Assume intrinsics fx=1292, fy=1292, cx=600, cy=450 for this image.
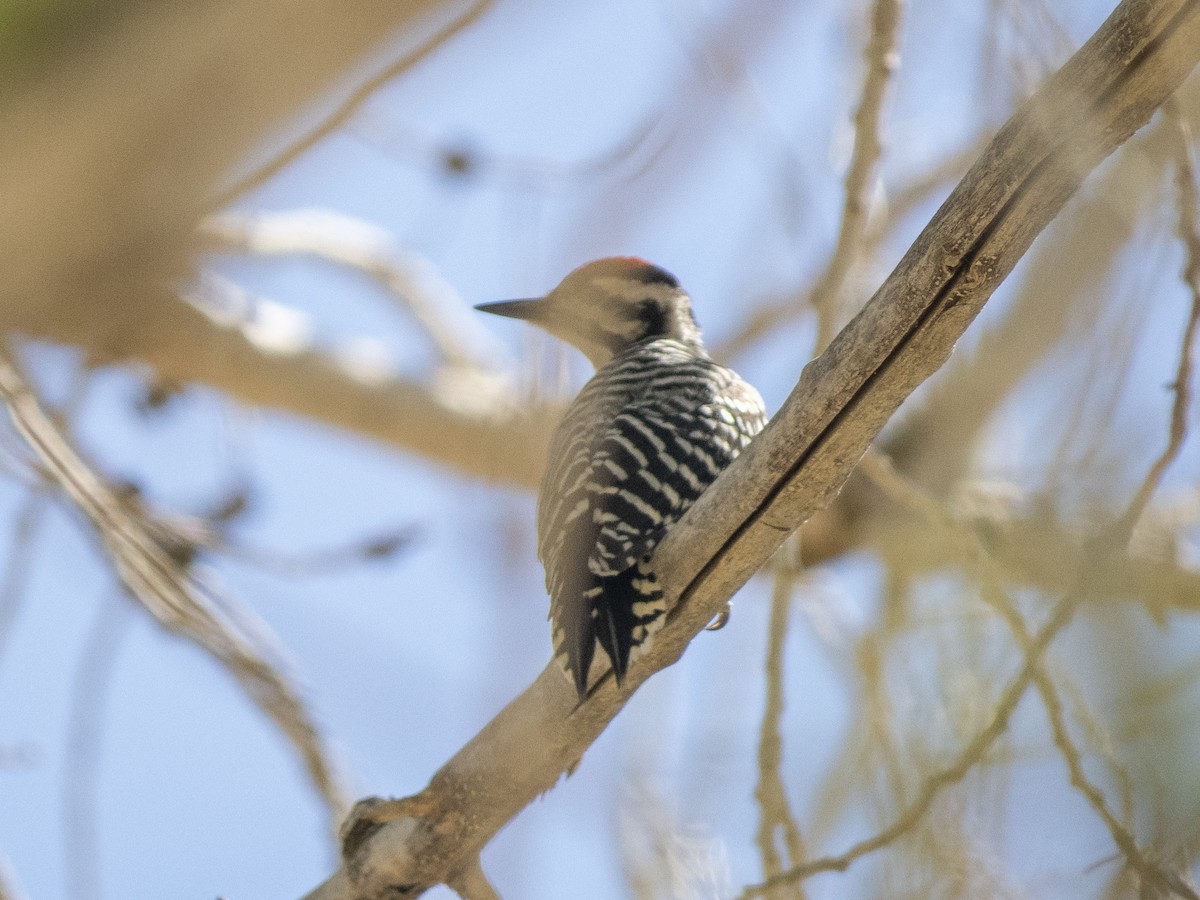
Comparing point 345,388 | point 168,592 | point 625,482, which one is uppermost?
point 345,388

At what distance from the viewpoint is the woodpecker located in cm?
283

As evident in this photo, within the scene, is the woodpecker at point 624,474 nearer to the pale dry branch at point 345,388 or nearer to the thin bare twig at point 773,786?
the thin bare twig at point 773,786

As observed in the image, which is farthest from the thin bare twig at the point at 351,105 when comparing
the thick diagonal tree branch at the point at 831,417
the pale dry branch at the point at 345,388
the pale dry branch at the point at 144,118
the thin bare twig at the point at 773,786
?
the pale dry branch at the point at 345,388

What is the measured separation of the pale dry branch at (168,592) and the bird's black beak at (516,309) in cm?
155

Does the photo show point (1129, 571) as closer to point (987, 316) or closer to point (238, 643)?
point (238, 643)

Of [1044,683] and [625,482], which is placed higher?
[625,482]

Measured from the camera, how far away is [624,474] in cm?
332

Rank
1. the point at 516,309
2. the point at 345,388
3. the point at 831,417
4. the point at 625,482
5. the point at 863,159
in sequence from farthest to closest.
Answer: the point at 345,388 → the point at 516,309 → the point at 863,159 → the point at 625,482 → the point at 831,417

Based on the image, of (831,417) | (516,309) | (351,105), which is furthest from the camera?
(516,309)

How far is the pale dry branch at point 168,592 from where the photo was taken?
335 centimetres

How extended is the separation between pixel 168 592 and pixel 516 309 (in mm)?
1831

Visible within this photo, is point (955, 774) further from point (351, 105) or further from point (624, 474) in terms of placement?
point (351, 105)

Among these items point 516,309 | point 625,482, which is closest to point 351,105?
point 625,482

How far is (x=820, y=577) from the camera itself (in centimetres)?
661
